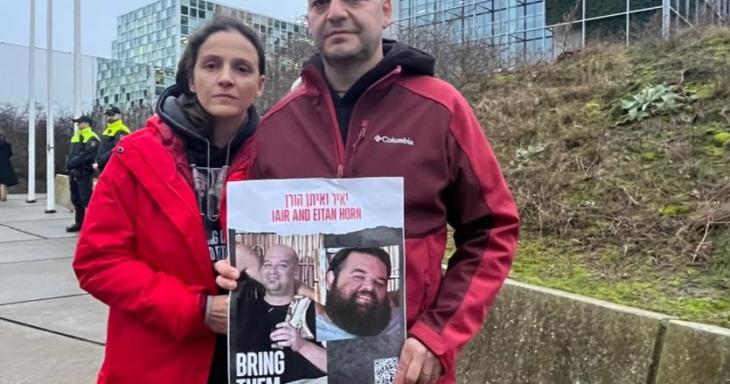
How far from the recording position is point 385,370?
→ 5.61ft

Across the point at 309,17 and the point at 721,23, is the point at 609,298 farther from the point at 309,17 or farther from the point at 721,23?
the point at 721,23

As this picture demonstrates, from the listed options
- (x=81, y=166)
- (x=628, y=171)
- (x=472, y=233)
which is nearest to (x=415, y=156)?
(x=472, y=233)

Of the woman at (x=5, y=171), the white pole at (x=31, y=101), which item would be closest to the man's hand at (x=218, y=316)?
the white pole at (x=31, y=101)

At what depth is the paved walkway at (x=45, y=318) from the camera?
4.48 metres

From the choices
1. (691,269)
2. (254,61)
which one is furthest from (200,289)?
(691,269)

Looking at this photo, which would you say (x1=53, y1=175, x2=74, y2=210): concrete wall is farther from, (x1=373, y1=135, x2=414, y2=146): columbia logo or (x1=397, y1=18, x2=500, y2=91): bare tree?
(x1=373, y1=135, x2=414, y2=146): columbia logo

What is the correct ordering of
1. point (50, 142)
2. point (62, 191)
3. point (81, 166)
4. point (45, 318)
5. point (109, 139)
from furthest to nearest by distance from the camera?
point (62, 191) → point (50, 142) → point (81, 166) → point (109, 139) → point (45, 318)

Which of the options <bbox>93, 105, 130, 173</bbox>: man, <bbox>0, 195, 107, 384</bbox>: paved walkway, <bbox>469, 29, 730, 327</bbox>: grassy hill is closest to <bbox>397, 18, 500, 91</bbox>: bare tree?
<bbox>469, 29, 730, 327</bbox>: grassy hill

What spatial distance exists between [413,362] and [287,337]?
0.32 meters

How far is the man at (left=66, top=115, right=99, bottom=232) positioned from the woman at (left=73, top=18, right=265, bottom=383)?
9.21 metres

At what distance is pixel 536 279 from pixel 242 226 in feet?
8.73

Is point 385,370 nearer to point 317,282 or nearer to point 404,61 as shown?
point 317,282

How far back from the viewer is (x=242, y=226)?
5.62ft

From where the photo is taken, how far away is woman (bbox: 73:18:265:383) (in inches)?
75.2
